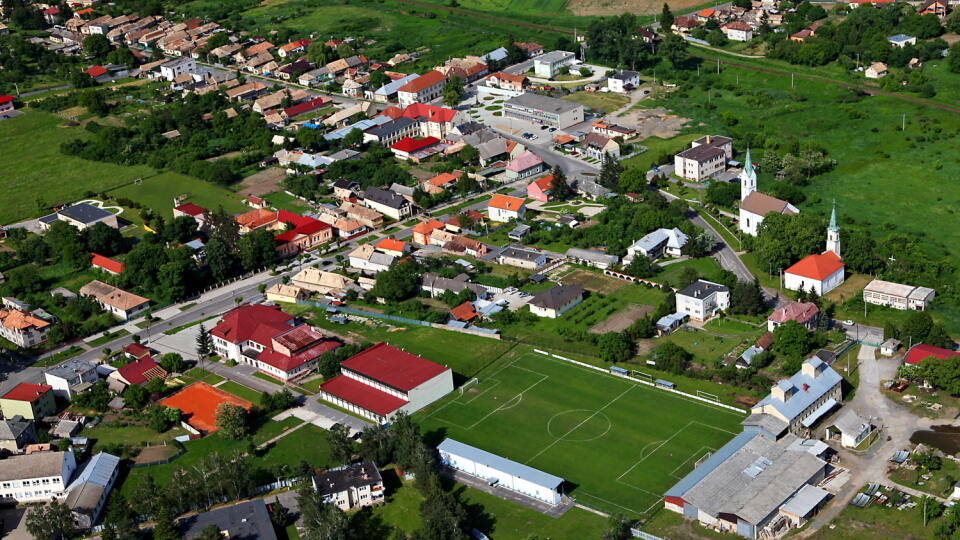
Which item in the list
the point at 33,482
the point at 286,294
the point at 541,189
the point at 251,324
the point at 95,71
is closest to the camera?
the point at 33,482

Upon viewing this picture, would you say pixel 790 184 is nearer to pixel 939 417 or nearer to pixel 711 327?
pixel 711 327

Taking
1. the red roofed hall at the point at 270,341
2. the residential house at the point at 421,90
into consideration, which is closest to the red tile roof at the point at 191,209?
the red roofed hall at the point at 270,341

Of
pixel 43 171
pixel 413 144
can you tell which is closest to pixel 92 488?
pixel 413 144

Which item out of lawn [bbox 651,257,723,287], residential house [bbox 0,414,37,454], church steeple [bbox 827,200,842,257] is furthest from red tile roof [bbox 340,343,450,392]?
church steeple [bbox 827,200,842,257]

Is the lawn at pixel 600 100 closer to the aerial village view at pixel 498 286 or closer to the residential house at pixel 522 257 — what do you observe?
the aerial village view at pixel 498 286

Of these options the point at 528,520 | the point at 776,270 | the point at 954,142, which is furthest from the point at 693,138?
the point at 528,520

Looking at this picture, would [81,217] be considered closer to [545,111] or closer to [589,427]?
[545,111]
